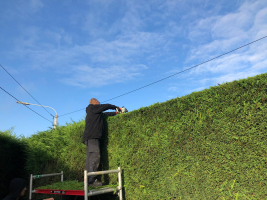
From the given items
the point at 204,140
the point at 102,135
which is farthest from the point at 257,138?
the point at 102,135

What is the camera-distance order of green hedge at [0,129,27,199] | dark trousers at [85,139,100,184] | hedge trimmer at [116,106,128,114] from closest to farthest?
1. dark trousers at [85,139,100,184]
2. hedge trimmer at [116,106,128,114]
3. green hedge at [0,129,27,199]

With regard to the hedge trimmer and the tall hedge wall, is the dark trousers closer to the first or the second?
the tall hedge wall

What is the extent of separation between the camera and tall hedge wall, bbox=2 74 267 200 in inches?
131

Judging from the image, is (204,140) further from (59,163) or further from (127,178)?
(59,163)

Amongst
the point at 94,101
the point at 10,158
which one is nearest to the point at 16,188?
the point at 94,101

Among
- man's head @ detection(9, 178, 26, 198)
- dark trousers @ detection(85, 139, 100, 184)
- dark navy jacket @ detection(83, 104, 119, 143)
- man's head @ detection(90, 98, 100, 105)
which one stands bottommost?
man's head @ detection(9, 178, 26, 198)

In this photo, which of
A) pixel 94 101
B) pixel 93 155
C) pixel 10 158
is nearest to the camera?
pixel 93 155

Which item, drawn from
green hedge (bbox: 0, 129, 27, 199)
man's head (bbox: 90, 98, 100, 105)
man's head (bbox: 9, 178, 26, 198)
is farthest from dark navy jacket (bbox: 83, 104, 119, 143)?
green hedge (bbox: 0, 129, 27, 199)

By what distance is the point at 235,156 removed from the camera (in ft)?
11.3

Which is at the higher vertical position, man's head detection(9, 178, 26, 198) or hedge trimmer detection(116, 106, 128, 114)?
hedge trimmer detection(116, 106, 128, 114)

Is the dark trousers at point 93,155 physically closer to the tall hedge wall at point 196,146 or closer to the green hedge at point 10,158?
the tall hedge wall at point 196,146

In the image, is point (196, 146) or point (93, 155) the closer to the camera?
point (196, 146)

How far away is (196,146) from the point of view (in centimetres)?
388

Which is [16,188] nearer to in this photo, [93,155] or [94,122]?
[93,155]
